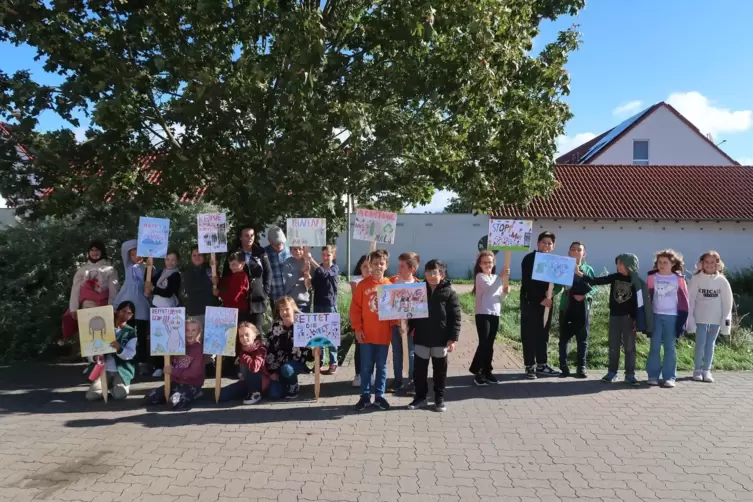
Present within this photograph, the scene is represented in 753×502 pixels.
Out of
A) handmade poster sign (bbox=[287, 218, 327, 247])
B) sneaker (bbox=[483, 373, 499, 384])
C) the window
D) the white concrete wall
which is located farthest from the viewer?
the window

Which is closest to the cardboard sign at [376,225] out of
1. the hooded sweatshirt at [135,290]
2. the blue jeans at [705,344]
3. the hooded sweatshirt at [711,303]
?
the hooded sweatshirt at [135,290]

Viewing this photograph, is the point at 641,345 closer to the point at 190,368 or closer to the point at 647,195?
the point at 190,368

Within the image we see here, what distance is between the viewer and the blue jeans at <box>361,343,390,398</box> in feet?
19.4

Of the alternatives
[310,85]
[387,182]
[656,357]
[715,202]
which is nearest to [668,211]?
[715,202]

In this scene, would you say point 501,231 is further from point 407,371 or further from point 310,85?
point 310,85

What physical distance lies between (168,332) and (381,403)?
2532 mm

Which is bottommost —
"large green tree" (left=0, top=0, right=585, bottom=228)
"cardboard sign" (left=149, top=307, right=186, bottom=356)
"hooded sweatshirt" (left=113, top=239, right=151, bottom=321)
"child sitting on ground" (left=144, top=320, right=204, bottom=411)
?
"child sitting on ground" (left=144, top=320, right=204, bottom=411)

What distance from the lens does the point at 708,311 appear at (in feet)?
23.7

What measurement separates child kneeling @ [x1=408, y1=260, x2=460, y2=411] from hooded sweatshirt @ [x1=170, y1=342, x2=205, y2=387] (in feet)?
8.01

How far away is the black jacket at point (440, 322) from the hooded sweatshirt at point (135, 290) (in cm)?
382

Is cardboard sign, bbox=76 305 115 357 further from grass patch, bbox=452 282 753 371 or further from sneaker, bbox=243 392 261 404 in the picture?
grass patch, bbox=452 282 753 371

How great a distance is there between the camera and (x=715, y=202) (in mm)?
22953

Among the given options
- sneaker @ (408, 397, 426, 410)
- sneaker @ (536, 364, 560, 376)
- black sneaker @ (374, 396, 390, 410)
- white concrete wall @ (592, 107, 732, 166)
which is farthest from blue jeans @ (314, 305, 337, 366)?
white concrete wall @ (592, 107, 732, 166)

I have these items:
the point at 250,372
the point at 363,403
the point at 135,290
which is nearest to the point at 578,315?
the point at 363,403
